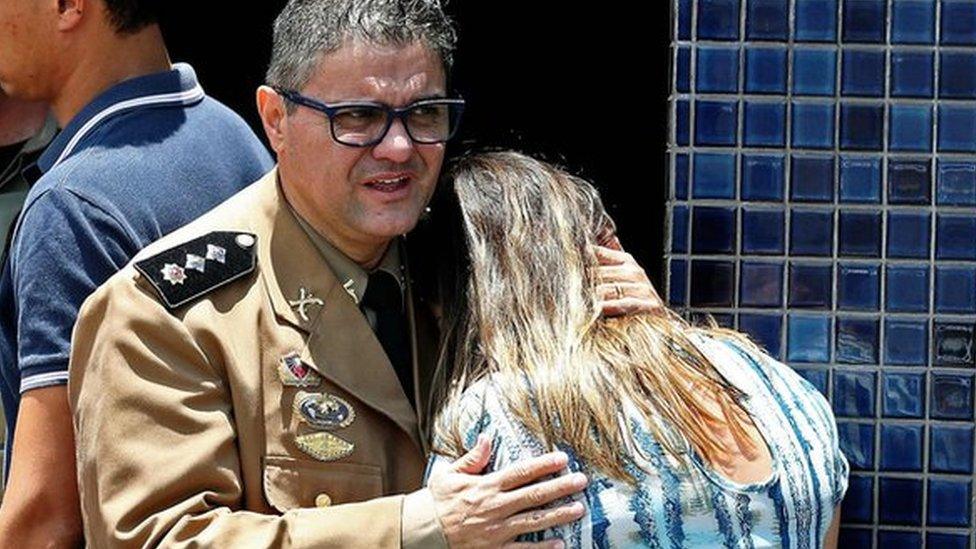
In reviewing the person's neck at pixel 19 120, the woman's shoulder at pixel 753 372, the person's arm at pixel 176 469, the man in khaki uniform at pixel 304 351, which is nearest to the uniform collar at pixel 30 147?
the person's neck at pixel 19 120

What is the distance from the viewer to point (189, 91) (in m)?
3.16

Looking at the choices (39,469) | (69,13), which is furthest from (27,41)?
(39,469)

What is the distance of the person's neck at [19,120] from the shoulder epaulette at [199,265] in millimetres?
1398

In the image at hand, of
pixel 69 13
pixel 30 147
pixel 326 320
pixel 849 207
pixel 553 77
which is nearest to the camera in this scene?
pixel 326 320

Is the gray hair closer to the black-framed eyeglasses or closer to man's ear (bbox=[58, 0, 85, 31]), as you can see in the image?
the black-framed eyeglasses

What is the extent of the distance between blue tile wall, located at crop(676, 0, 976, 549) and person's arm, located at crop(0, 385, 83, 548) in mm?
985

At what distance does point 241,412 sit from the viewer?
2688 millimetres

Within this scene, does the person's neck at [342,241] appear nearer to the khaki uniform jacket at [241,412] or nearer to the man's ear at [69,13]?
the khaki uniform jacket at [241,412]

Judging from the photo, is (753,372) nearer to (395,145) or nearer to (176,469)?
(395,145)

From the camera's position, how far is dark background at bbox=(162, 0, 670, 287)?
530 centimetres

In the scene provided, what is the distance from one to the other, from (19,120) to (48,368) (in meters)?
1.38

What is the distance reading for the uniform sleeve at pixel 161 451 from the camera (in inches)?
103

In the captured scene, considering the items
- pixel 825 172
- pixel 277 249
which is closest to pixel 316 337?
pixel 277 249

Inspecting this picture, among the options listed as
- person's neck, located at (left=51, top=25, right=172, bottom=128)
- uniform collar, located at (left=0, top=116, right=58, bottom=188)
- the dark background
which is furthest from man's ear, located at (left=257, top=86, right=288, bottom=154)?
the dark background
